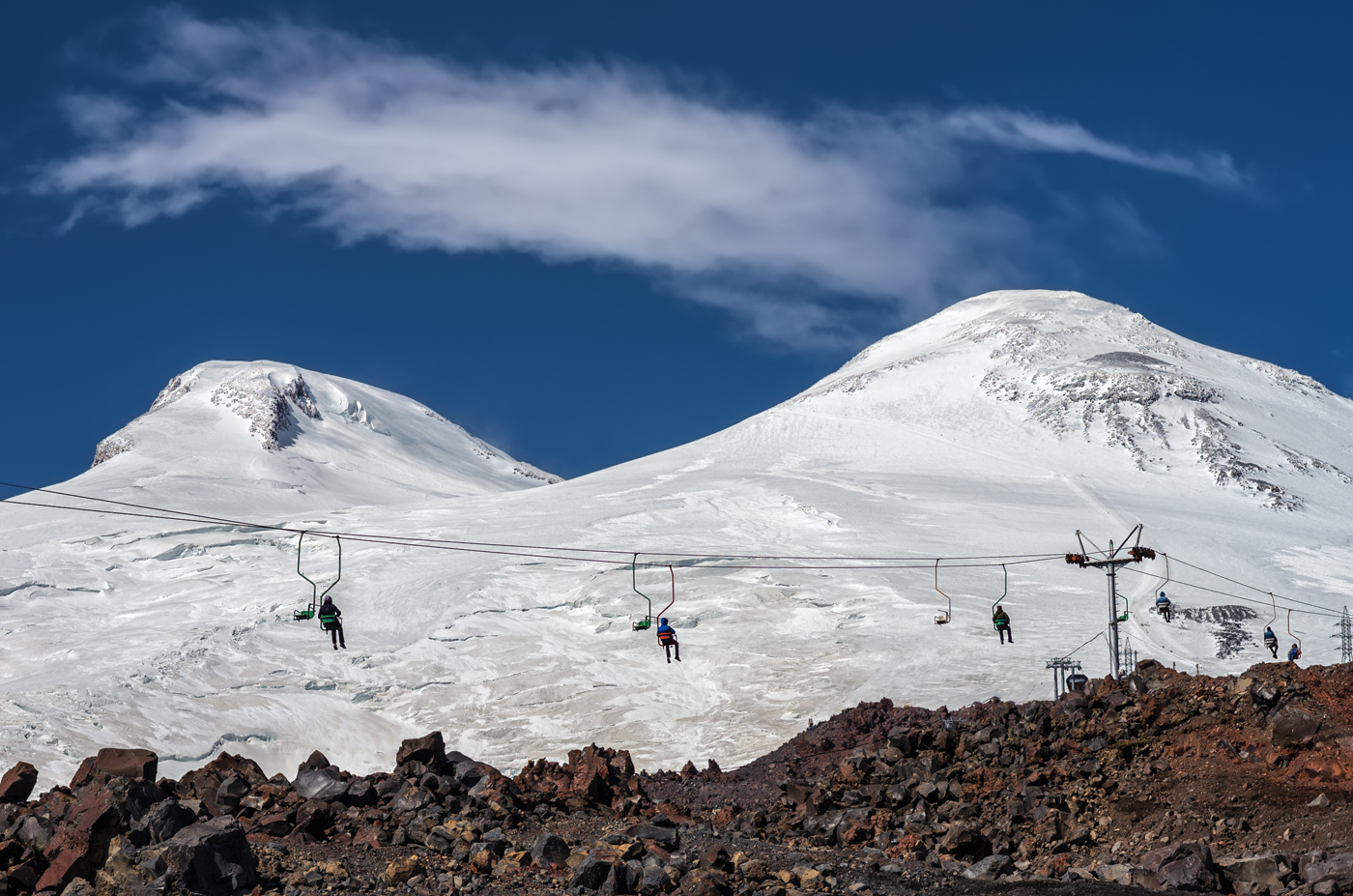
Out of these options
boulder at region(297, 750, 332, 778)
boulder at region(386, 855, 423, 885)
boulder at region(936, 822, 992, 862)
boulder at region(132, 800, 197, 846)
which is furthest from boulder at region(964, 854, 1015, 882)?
boulder at region(132, 800, 197, 846)

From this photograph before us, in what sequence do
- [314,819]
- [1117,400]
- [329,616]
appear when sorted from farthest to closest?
1. [1117,400]
2. [329,616]
3. [314,819]

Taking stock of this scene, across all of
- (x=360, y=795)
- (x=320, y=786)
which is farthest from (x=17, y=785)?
(x=360, y=795)

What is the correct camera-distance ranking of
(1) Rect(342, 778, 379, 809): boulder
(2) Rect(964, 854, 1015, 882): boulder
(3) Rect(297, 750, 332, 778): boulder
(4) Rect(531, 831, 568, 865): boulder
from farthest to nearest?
(3) Rect(297, 750, 332, 778): boulder, (1) Rect(342, 778, 379, 809): boulder, (2) Rect(964, 854, 1015, 882): boulder, (4) Rect(531, 831, 568, 865): boulder

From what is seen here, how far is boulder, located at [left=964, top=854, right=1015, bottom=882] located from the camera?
17.5 metres

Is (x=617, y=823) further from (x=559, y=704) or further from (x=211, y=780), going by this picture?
(x=559, y=704)

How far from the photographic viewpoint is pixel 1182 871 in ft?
50.5

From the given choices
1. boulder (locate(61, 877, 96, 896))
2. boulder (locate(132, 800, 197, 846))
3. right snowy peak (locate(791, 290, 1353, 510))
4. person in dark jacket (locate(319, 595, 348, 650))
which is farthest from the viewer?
right snowy peak (locate(791, 290, 1353, 510))

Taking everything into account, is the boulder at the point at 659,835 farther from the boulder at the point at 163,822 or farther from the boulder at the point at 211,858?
the boulder at the point at 163,822

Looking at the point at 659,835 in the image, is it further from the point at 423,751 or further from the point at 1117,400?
the point at 1117,400

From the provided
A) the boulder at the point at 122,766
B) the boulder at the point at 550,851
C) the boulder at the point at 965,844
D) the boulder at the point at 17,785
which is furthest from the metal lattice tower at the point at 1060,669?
the boulder at the point at 17,785

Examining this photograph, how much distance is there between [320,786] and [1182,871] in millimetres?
12528

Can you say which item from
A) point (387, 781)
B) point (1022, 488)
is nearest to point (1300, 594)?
point (1022, 488)

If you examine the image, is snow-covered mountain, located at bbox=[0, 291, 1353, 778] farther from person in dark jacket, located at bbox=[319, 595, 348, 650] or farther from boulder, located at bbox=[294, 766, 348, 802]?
boulder, located at bbox=[294, 766, 348, 802]

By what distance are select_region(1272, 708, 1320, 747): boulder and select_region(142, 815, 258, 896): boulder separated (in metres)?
15.8
